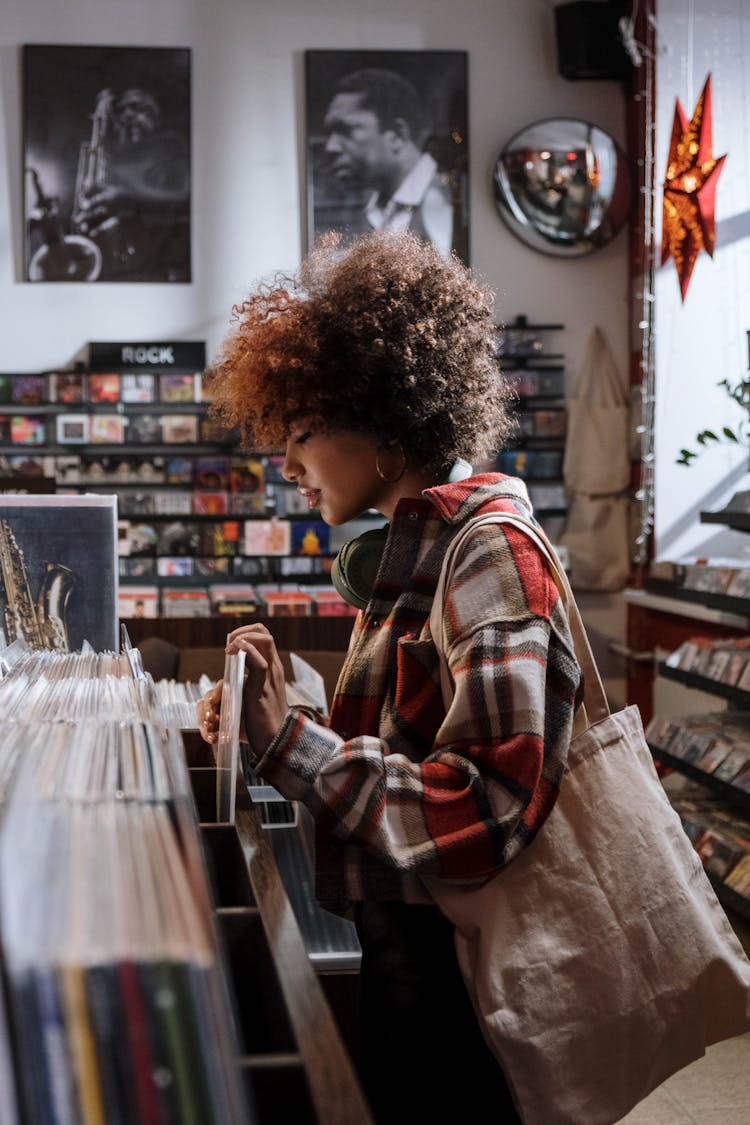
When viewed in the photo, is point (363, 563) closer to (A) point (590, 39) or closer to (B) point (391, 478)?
(B) point (391, 478)

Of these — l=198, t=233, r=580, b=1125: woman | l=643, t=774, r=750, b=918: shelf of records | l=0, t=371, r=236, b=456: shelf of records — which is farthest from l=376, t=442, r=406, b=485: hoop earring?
l=0, t=371, r=236, b=456: shelf of records

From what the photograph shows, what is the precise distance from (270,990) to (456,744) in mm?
371

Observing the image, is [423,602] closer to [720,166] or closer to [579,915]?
[579,915]

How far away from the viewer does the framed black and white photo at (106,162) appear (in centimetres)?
701

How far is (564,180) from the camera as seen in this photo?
7.05 meters

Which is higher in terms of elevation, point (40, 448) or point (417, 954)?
point (40, 448)

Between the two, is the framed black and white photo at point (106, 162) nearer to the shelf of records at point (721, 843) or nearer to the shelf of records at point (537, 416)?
the shelf of records at point (537, 416)

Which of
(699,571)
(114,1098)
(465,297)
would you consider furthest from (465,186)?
(114,1098)

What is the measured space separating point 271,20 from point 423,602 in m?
6.66

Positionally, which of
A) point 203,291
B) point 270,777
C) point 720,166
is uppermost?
point 720,166

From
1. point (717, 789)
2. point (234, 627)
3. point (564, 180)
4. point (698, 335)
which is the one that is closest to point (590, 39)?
point (564, 180)

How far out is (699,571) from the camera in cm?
472

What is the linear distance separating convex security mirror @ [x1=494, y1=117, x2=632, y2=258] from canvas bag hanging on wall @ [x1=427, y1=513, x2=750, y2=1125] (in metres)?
6.18

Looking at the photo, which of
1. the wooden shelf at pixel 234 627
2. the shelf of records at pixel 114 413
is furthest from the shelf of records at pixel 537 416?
the wooden shelf at pixel 234 627
